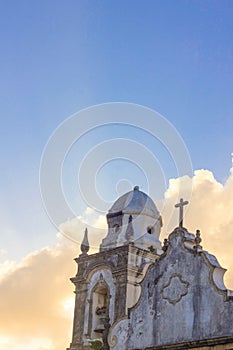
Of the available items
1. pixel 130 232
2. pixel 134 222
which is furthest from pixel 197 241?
pixel 134 222

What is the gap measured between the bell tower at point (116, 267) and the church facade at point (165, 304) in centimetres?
5

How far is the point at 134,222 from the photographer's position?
29.8 meters

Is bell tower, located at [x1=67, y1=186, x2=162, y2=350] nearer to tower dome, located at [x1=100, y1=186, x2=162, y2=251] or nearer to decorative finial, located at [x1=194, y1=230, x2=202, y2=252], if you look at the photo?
tower dome, located at [x1=100, y1=186, x2=162, y2=251]

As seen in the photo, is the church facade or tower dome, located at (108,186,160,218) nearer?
the church facade

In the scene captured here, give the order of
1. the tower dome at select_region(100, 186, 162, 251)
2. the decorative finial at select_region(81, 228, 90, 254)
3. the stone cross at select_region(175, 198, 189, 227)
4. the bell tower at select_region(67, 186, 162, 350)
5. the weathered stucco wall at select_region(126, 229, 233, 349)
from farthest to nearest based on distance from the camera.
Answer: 1. the decorative finial at select_region(81, 228, 90, 254)
2. the tower dome at select_region(100, 186, 162, 251)
3. the bell tower at select_region(67, 186, 162, 350)
4. the stone cross at select_region(175, 198, 189, 227)
5. the weathered stucco wall at select_region(126, 229, 233, 349)

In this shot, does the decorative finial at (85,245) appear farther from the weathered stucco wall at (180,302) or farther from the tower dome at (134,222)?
the weathered stucco wall at (180,302)

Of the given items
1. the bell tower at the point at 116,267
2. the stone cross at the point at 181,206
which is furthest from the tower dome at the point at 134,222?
the stone cross at the point at 181,206

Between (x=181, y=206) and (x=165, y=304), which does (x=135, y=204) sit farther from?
(x=165, y=304)

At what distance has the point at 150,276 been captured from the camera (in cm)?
2034

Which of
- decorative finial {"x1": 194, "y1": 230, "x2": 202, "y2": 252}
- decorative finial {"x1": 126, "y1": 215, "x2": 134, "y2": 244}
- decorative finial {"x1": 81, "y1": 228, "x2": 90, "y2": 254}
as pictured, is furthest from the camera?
decorative finial {"x1": 81, "y1": 228, "x2": 90, "y2": 254}

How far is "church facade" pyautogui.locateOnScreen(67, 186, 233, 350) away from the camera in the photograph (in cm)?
1764

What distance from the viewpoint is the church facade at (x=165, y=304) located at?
1764 centimetres

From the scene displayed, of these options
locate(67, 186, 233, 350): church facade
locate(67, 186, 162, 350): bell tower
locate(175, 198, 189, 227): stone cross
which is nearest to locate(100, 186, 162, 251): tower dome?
locate(67, 186, 162, 350): bell tower

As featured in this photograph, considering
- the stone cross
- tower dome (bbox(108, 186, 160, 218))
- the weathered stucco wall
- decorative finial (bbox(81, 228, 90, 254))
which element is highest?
tower dome (bbox(108, 186, 160, 218))
